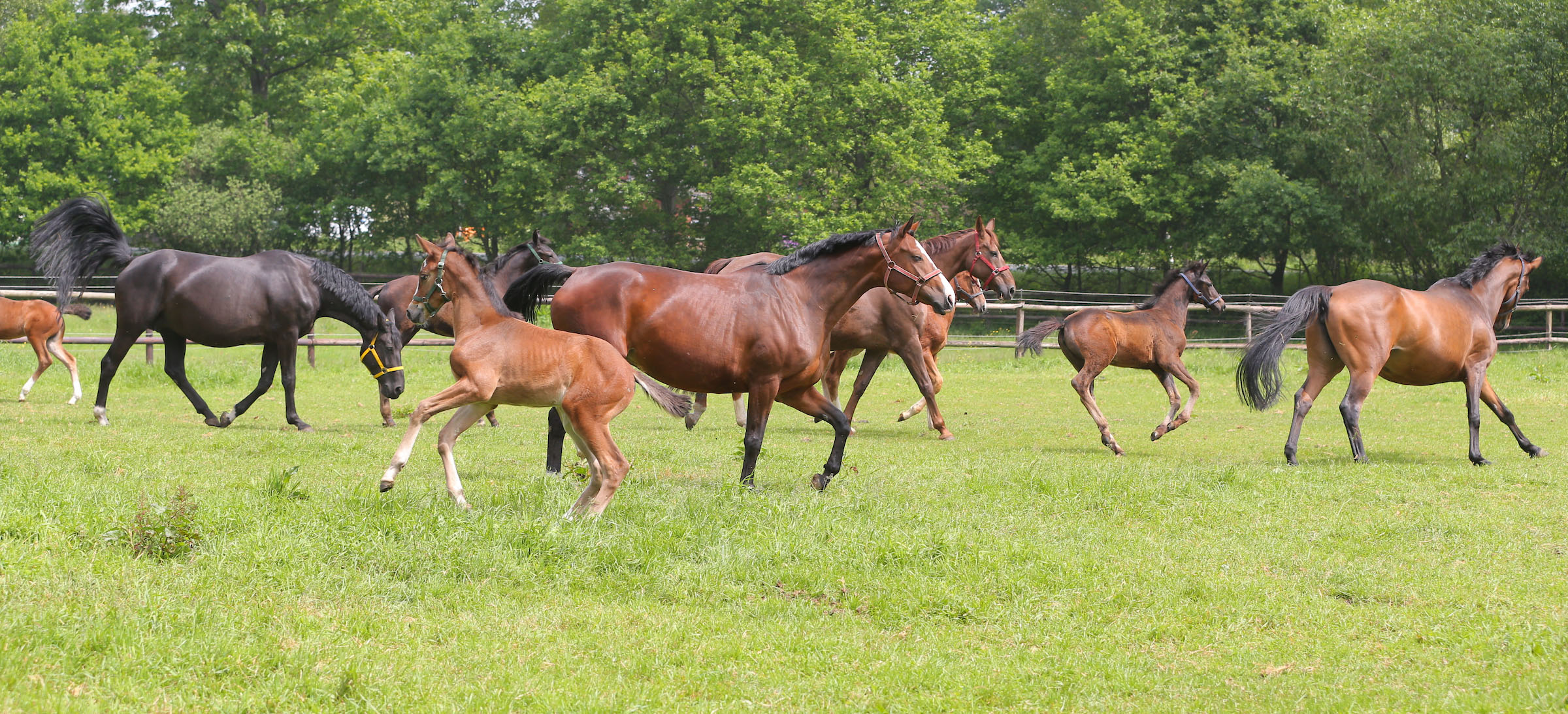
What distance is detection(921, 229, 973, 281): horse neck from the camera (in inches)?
456

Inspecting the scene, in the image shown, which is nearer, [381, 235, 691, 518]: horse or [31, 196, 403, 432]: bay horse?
[381, 235, 691, 518]: horse

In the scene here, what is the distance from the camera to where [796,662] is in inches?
192

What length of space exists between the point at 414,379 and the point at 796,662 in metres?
15.7

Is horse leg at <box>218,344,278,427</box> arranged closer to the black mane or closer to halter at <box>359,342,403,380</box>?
the black mane

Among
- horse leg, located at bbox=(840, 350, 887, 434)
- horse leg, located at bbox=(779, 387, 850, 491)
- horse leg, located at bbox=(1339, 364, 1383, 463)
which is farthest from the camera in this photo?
horse leg, located at bbox=(840, 350, 887, 434)

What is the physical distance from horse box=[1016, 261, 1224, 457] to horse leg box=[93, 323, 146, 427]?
9.19 metres

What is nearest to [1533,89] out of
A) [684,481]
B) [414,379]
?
[414,379]

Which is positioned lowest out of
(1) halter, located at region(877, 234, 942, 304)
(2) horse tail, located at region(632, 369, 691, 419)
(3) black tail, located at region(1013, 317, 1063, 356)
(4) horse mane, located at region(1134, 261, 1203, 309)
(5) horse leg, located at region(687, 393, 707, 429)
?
(5) horse leg, located at region(687, 393, 707, 429)

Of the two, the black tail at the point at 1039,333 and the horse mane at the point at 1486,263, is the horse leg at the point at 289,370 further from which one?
the horse mane at the point at 1486,263

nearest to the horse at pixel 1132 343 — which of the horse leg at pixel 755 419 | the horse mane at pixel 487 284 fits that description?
the horse leg at pixel 755 419

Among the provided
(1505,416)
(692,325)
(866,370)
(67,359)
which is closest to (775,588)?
(692,325)

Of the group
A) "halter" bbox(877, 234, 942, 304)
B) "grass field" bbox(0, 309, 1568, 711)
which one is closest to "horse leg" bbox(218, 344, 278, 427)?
"grass field" bbox(0, 309, 1568, 711)

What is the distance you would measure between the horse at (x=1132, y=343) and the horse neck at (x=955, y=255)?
5.33 feet

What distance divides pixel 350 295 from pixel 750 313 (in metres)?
5.71
